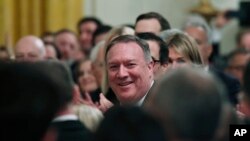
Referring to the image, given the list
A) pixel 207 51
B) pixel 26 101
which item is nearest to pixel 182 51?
pixel 207 51

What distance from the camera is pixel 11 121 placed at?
3279 millimetres

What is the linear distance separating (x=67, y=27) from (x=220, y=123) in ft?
30.7

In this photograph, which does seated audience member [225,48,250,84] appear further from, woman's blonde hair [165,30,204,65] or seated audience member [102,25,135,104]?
woman's blonde hair [165,30,204,65]

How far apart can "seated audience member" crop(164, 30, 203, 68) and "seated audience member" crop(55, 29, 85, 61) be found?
465cm

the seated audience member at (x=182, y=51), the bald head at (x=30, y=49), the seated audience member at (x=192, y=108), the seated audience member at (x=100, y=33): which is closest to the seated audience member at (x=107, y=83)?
the seated audience member at (x=182, y=51)

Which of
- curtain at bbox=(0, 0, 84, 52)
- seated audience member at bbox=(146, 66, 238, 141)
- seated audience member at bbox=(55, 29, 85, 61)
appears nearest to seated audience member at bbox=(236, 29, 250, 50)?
seated audience member at bbox=(55, 29, 85, 61)

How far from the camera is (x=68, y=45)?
11164 millimetres

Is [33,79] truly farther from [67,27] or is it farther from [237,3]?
[237,3]

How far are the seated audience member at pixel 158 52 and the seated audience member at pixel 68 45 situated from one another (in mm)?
4753

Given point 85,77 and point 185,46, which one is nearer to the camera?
point 185,46

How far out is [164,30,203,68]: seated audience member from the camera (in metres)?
6.32

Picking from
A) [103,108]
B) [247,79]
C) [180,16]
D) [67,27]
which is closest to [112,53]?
[103,108]

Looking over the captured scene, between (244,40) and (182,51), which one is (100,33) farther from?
(182,51)

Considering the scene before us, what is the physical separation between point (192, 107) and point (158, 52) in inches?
120
